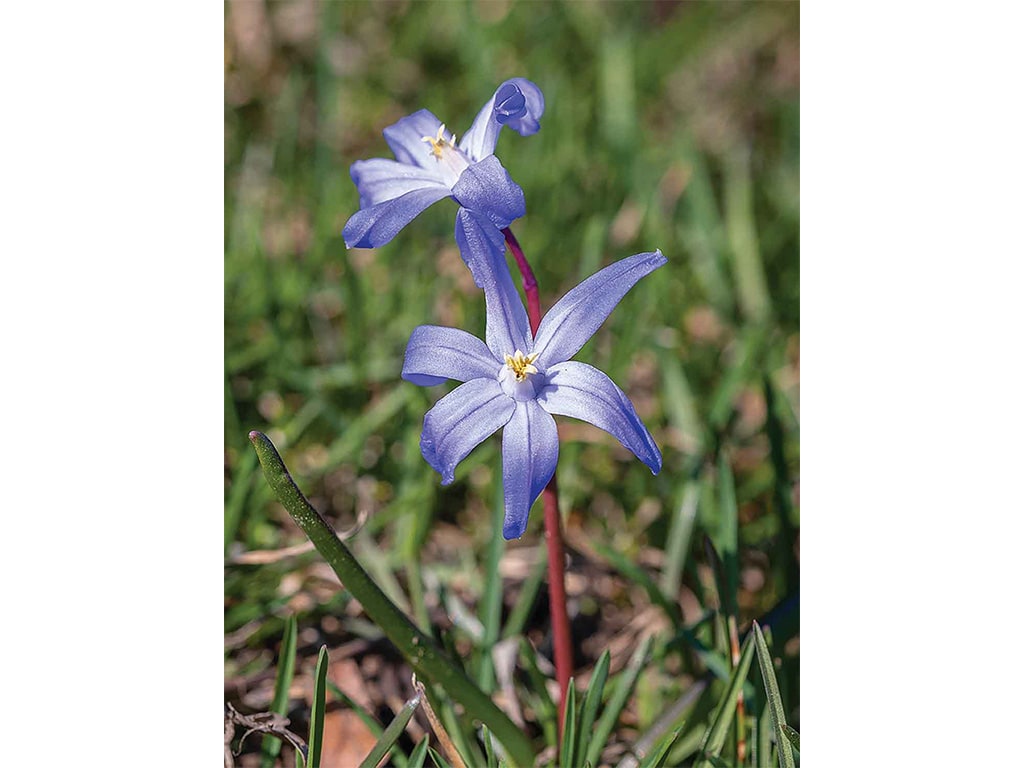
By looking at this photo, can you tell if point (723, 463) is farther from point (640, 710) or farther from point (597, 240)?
point (597, 240)

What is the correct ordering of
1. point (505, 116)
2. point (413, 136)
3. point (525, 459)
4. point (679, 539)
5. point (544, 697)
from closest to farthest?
1. point (525, 459)
2. point (505, 116)
3. point (413, 136)
4. point (544, 697)
5. point (679, 539)

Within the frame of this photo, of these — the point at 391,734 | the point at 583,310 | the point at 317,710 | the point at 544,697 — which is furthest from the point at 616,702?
the point at 583,310

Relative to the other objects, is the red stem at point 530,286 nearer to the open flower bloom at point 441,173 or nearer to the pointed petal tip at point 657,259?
the open flower bloom at point 441,173

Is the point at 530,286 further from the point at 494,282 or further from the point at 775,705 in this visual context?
the point at 775,705

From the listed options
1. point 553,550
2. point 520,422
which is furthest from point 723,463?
point 520,422

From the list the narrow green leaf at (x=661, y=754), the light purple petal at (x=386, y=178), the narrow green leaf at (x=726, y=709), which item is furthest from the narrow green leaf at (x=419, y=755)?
the light purple petal at (x=386, y=178)

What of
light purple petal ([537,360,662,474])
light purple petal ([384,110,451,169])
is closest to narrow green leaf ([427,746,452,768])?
light purple petal ([537,360,662,474])
